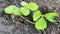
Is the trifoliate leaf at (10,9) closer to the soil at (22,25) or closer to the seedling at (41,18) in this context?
the soil at (22,25)

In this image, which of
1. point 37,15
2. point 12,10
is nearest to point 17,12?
point 12,10

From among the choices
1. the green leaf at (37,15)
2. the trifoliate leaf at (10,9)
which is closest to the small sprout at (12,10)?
the trifoliate leaf at (10,9)

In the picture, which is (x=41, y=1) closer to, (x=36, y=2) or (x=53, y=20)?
(x=36, y=2)

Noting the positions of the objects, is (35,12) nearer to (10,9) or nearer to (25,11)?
(25,11)

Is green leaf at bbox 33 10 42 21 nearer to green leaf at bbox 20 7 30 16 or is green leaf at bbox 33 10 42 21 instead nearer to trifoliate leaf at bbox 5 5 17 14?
green leaf at bbox 20 7 30 16

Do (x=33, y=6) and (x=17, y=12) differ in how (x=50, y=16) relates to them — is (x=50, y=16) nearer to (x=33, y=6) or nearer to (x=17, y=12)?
(x=33, y=6)

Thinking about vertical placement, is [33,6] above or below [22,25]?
above

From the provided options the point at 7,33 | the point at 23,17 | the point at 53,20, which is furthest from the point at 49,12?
the point at 7,33

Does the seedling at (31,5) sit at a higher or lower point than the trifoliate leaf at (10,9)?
higher

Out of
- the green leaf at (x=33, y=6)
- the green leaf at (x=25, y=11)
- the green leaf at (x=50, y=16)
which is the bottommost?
the green leaf at (x=50, y=16)
